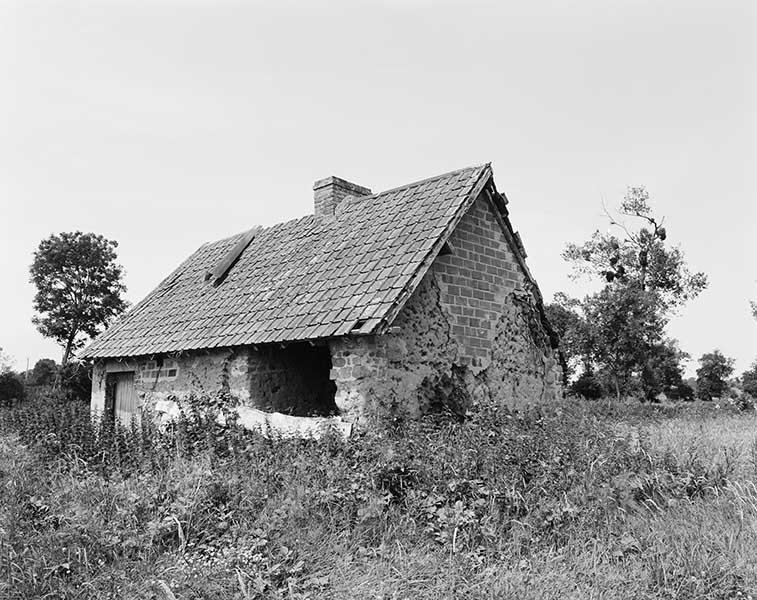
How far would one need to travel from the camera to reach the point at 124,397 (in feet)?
47.5

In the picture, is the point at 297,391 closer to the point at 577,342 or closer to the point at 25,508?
the point at 25,508

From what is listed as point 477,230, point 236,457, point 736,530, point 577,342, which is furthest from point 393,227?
point 577,342

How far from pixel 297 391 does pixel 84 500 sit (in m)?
5.74

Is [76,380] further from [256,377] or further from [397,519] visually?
[397,519]

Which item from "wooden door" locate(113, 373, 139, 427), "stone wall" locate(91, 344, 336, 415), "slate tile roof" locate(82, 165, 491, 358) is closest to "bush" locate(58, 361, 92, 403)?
"slate tile roof" locate(82, 165, 491, 358)

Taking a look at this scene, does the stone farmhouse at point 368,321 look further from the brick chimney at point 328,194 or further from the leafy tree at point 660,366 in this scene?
the leafy tree at point 660,366

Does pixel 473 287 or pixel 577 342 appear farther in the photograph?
pixel 577 342

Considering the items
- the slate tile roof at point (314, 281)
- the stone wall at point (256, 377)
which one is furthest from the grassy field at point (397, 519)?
the stone wall at point (256, 377)

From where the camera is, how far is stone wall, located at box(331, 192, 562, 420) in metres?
9.63

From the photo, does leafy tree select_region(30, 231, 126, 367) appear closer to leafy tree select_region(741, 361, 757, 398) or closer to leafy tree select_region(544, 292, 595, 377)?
leafy tree select_region(544, 292, 595, 377)

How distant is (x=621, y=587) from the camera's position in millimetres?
4742

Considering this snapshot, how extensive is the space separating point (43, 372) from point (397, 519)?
135 ft

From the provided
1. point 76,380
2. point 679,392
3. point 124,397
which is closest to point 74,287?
point 76,380

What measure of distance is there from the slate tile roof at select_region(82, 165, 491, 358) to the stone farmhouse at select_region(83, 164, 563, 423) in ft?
0.11
